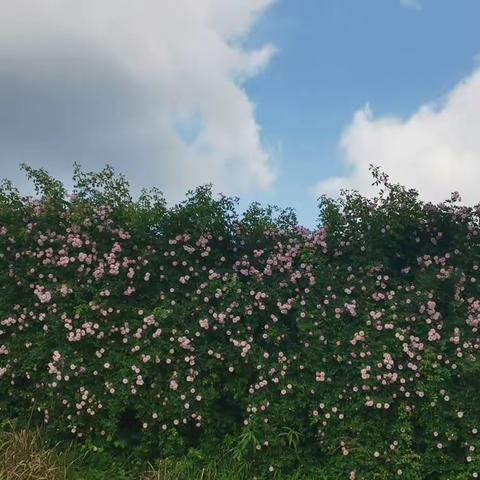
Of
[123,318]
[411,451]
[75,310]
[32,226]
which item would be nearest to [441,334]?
[411,451]

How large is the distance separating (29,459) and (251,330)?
90.3 inches

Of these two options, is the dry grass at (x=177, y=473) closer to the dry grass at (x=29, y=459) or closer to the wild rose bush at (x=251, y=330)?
the wild rose bush at (x=251, y=330)

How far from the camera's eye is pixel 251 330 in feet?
22.0

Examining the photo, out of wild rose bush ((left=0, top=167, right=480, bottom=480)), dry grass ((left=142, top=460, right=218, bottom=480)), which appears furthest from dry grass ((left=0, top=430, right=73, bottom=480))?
dry grass ((left=142, top=460, right=218, bottom=480))

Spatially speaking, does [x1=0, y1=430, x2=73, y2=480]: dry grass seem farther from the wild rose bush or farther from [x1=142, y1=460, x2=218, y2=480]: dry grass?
[x1=142, y1=460, x2=218, y2=480]: dry grass

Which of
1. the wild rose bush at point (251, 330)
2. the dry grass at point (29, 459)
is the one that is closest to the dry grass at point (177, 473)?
the wild rose bush at point (251, 330)

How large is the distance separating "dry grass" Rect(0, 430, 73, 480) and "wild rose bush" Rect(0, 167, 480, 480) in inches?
8.6

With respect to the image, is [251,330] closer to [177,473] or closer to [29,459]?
[177,473]

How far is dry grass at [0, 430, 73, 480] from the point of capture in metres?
6.35

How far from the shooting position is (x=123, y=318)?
22.5 ft

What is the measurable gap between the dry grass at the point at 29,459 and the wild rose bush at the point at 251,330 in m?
0.22

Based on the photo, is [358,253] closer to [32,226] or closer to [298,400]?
[298,400]

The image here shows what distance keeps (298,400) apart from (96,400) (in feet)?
6.00

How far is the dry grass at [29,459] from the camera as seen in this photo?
6352 mm
